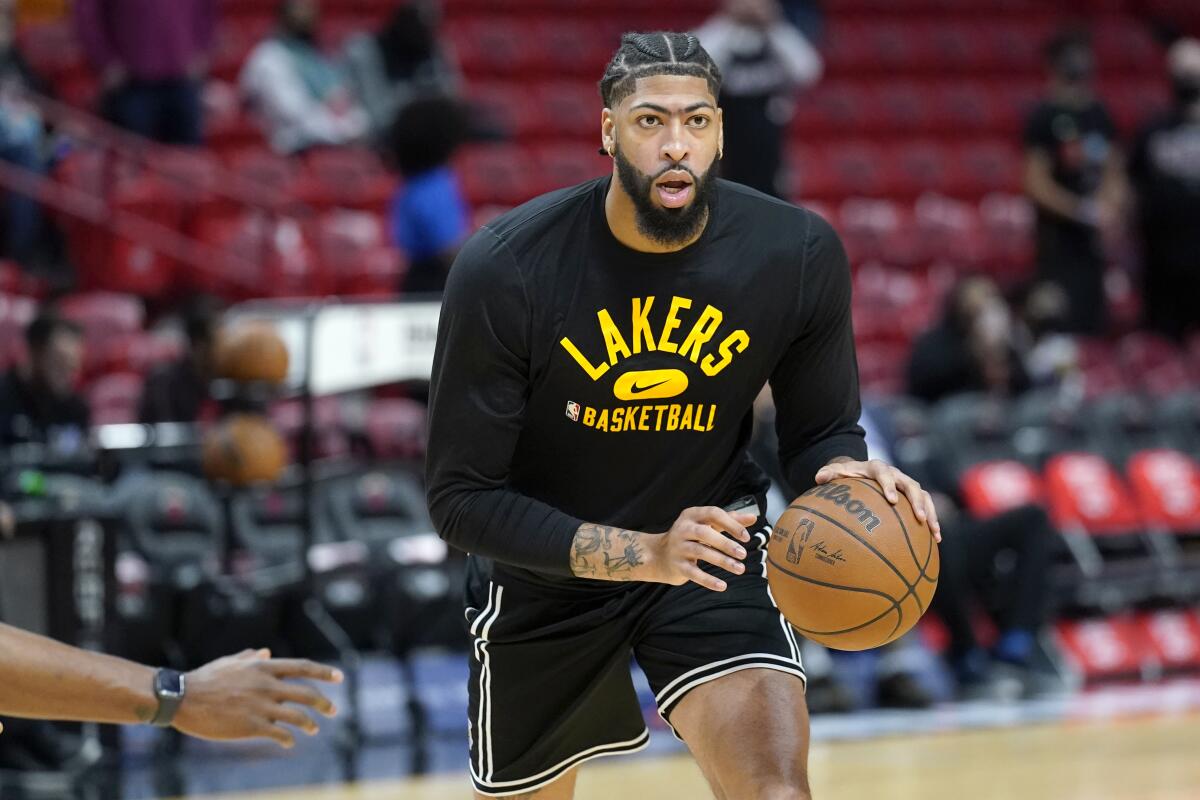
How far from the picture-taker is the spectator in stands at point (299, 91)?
1132 centimetres

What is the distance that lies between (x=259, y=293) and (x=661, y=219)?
6817 millimetres

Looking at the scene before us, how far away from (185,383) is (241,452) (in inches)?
41.2

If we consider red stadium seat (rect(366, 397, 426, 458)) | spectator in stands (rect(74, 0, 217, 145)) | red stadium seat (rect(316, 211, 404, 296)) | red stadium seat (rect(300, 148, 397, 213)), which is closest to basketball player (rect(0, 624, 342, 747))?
red stadium seat (rect(366, 397, 426, 458))

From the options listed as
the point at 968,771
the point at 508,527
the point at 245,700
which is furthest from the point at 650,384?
the point at 968,771

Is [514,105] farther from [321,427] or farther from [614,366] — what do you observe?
[614,366]

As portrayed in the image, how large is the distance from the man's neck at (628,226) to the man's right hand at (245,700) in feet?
3.86

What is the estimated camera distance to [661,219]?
407cm

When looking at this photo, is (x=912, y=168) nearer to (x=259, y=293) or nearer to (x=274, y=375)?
(x=259, y=293)

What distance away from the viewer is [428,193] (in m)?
9.45

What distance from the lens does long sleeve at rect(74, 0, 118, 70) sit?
10688 mm

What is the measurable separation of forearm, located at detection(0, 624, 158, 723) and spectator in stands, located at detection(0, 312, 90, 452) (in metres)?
4.98

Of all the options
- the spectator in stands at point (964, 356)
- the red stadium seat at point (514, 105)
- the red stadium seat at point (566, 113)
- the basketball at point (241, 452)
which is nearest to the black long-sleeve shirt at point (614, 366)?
the basketball at point (241, 452)

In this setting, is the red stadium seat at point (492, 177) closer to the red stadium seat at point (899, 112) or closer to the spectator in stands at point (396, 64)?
the spectator in stands at point (396, 64)

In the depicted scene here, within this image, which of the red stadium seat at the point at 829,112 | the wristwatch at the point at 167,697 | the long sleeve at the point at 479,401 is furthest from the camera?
the red stadium seat at the point at 829,112
